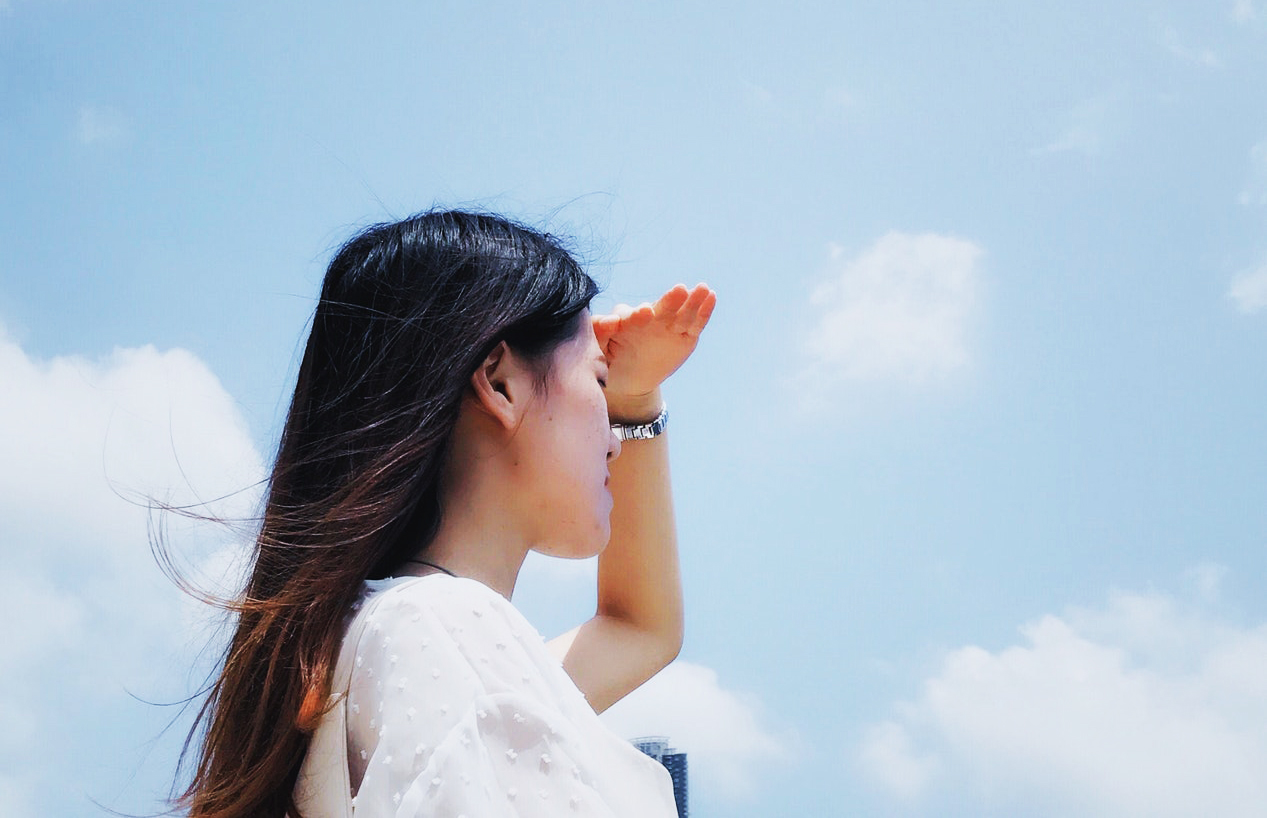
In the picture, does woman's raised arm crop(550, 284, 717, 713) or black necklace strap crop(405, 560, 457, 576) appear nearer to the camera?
black necklace strap crop(405, 560, 457, 576)

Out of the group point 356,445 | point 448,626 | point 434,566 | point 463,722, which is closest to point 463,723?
point 463,722

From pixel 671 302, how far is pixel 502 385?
Answer: 548 millimetres

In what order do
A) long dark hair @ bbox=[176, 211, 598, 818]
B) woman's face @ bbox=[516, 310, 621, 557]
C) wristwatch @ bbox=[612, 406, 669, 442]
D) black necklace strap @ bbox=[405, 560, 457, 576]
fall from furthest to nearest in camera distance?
wristwatch @ bbox=[612, 406, 669, 442]
woman's face @ bbox=[516, 310, 621, 557]
black necklace strap @ bbox=[405, 560, 457, 576]
long dark hair @ bbox=[176, 211, 598, 818]

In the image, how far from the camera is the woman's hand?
185 centimetres

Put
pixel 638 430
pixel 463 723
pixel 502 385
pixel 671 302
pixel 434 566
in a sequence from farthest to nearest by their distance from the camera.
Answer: pixel 638 430, pixel 671 302, pixel 502 385, pixel 434 566, pixel 463 723

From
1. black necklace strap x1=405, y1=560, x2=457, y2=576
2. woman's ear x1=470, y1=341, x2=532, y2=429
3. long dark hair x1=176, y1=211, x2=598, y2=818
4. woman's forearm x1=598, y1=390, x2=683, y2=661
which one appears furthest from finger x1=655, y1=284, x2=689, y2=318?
black necklace strap x1=405, y1=560, x2=457, y2=576

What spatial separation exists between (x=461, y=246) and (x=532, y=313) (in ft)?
0.40

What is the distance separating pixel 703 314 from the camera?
186 cm

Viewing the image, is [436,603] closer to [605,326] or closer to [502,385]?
[502,385]

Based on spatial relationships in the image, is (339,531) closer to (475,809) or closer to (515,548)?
(515,548)

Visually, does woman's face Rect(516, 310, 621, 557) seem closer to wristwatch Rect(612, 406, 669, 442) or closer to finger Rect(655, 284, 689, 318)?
finger Rect(655, 284, 689, 318)

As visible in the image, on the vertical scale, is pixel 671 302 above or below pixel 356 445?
above

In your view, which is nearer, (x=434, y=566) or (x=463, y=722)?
(x=463, y=722)

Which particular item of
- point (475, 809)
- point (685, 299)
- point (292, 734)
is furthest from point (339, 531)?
point (685, 299)
